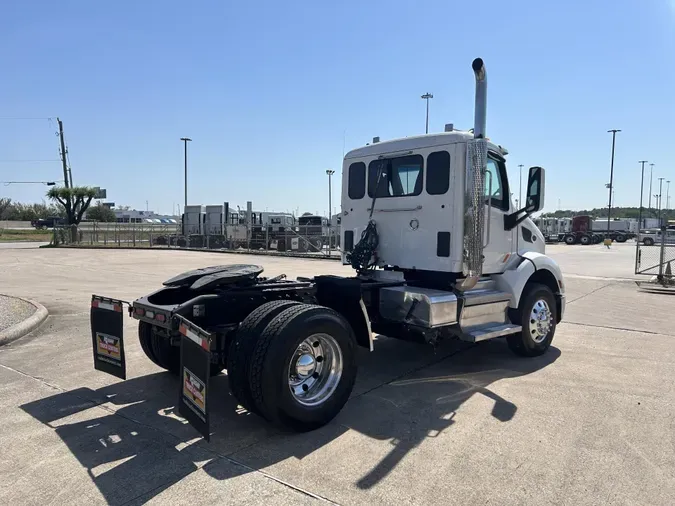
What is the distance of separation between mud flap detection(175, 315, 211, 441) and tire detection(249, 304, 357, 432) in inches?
15.6

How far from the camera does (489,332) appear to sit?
5770 millimetres

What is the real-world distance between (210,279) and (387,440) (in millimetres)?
2136

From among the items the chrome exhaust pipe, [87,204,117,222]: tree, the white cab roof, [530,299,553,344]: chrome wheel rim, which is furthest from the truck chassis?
[87,204,117,222]: tree

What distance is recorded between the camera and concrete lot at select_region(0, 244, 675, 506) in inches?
128

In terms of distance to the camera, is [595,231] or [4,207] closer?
[595,231]

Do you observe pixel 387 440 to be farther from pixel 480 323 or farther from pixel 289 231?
pixel 289 231

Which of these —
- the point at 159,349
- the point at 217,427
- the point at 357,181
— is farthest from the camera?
the point at 357,181

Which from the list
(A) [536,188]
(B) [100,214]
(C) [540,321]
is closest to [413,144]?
(A) [536,188]

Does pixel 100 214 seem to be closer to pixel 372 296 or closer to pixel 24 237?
pixel 24 237

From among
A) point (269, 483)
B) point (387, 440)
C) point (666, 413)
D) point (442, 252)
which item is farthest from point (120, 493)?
point (666, 413)

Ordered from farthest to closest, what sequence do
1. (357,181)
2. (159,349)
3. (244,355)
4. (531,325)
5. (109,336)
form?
1. (357,181)
2. (531,325)
3. (159,349)
4. (109,336)
5. (244,355)

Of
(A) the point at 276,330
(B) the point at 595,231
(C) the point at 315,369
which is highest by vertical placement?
(B) the point at 595,231

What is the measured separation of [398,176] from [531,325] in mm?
2591

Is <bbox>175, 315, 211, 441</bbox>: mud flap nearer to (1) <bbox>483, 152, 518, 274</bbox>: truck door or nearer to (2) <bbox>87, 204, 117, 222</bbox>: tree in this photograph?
(1) <bbox>483, 152, 518, 274</bbox>: truck door
